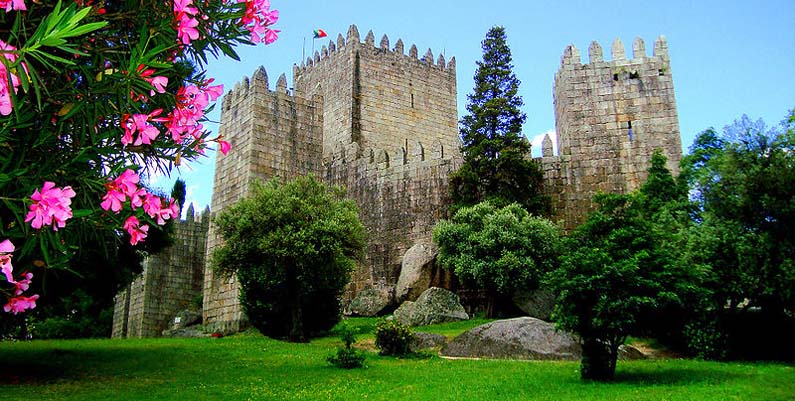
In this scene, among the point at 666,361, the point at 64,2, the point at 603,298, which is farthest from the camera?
the point at 666,361

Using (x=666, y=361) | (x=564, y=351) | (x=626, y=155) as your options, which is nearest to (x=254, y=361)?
(x=564, y=351)

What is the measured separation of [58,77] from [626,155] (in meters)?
25.1

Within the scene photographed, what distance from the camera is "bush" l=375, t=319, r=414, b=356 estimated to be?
18141 mm

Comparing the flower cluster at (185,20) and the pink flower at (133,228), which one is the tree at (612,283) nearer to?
the pink flower at (133,228)

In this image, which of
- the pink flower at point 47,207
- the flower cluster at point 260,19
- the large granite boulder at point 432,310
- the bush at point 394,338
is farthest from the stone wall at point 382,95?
the pink flower at point 47,207

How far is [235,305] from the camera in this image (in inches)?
1030

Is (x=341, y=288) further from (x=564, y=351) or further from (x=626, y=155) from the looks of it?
(x=626, y=155)

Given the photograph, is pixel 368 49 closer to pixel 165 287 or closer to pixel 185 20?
pixel 165 287

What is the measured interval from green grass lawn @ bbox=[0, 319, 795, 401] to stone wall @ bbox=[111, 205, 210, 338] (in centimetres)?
1422

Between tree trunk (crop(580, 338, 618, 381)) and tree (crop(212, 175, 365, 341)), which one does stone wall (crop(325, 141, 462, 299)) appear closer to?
tree (crop(212, 175, 365, 341))

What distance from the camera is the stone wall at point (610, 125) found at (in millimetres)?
27453

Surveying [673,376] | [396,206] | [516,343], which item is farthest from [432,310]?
[673,376]

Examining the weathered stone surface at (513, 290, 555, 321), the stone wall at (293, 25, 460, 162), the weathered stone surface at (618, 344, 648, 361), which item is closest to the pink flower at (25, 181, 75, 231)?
the weathered stone surface at (618, 344, 648, 361)

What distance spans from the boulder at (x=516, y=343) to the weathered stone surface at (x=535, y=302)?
5997 millimetres
